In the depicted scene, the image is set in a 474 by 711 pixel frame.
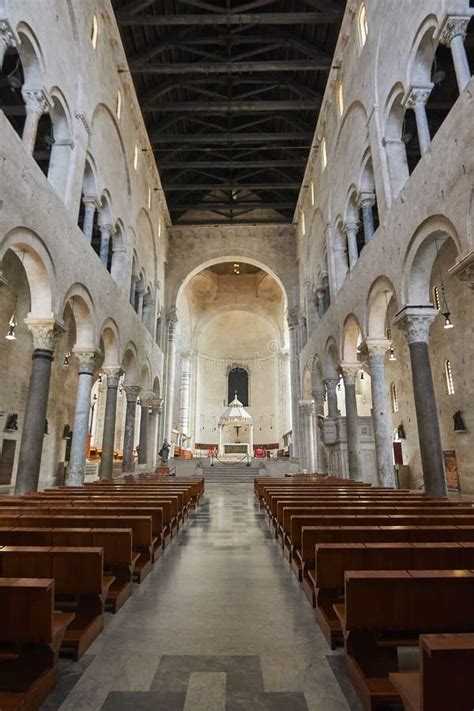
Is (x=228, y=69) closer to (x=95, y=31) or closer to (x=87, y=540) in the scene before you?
(x=95, y=31)

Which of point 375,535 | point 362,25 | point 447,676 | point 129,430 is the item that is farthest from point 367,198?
point 447,676

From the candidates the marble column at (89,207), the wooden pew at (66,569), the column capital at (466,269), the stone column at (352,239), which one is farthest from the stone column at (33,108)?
the stone column at (352,239)

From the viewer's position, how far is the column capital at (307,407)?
2378cm

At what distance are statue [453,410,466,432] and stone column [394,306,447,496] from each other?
4.98 meters

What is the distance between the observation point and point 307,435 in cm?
2339

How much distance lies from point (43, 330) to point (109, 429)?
6521 mm

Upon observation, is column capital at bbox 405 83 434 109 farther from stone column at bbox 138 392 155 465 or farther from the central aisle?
stone column at bbox 138 392 155 465

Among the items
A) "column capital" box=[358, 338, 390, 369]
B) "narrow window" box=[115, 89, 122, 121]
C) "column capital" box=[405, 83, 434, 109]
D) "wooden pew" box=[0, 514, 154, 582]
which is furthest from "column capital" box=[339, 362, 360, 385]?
"narrow window" box=[115, 89, 122, 121]

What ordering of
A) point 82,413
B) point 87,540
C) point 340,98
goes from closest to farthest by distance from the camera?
point 87,540 → point 82,413 → point 340,98

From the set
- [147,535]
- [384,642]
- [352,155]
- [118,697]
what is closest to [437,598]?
[384,642]

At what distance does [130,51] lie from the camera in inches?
671

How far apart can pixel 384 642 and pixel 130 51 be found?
20.7 meters

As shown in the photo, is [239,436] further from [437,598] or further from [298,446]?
A: [437,598]

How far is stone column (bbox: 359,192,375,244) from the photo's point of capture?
1279 cm
